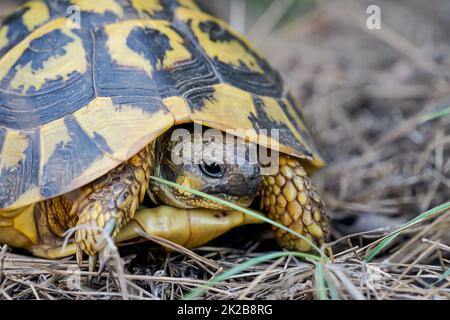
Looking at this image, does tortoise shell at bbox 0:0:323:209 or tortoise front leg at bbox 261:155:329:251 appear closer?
tortoise shell at bbox 0:0:323:209

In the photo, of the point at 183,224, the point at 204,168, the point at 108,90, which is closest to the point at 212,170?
the point at 204,168

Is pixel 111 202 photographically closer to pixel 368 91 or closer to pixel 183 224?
pixel 183 224

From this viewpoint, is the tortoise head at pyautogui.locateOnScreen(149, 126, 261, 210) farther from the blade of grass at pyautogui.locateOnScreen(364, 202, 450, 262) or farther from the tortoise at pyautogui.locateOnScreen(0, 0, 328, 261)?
the blade of grass at pyautogui.locateOnScreen(364, 202, 450, 262)

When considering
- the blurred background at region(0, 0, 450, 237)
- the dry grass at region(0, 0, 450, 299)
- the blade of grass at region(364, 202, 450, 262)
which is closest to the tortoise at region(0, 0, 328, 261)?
the dry grass at region(0, 0, 450, 299)

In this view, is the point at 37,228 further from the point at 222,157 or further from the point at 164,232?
the point at 222,157

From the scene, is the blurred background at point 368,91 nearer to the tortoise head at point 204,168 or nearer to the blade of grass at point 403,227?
the blade of grass at point 403,227

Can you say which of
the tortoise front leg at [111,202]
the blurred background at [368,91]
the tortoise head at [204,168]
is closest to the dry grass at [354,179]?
the blurred background at [368,91]
